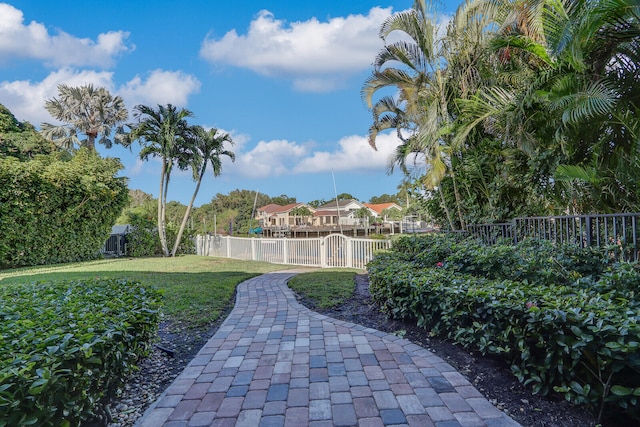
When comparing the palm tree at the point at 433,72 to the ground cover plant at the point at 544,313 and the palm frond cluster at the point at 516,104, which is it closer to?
the palm frond cluster at the point at 516,104

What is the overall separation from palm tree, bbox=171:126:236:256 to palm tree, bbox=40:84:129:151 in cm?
566

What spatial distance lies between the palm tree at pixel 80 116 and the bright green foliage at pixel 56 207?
5796mm

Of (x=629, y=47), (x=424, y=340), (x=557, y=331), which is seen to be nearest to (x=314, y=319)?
(x=424, y=340)

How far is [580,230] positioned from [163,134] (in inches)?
581

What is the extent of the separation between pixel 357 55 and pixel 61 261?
12.4 m

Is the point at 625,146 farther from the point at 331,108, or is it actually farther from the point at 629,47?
the point at 331,108

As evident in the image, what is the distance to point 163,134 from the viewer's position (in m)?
14.5

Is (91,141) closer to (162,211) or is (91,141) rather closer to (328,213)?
(162,211)

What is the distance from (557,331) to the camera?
6.40ft

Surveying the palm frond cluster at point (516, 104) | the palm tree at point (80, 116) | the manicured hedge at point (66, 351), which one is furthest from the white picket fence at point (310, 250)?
the palm tree at point (80, 116)

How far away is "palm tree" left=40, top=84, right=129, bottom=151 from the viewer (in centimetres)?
1806

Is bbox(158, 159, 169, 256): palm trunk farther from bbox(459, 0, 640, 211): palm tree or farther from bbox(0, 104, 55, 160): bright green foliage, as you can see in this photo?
bbox(459, 0, 640, 211): palm tree

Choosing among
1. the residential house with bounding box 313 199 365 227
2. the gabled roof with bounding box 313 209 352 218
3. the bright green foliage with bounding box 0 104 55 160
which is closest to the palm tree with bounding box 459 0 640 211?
the bright green foliage with bounding box 0 104 55 160

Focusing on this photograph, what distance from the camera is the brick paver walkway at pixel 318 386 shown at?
200 cm
